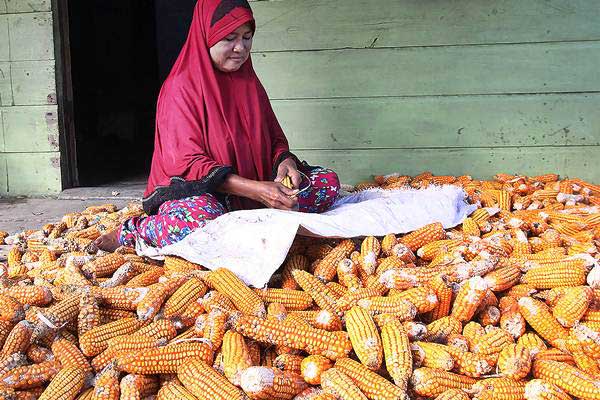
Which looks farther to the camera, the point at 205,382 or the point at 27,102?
the point at 27,102

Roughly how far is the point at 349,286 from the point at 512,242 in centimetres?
94

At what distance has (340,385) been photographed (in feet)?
5.24

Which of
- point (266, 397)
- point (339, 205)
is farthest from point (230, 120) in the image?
point (266, 397)

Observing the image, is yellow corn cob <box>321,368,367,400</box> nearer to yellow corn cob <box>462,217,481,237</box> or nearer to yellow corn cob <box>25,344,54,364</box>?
yellow corn cob <box>25,344,54,364</box>

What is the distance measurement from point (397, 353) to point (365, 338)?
0.36 ft

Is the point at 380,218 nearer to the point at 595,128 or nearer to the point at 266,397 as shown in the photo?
the point at 266,397

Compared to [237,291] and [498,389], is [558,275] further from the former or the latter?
[237,291]

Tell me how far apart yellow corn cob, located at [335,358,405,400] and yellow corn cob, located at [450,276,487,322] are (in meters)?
0.49

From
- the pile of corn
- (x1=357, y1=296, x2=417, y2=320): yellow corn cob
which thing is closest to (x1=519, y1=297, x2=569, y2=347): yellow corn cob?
the pile of corn

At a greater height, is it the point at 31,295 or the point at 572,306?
the point at 572,306

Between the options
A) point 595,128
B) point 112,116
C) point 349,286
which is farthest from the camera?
point 112,116

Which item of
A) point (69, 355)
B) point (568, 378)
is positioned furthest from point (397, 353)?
point (69, 355)

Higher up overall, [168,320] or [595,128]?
[595,128]

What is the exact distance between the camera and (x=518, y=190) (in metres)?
4.03
